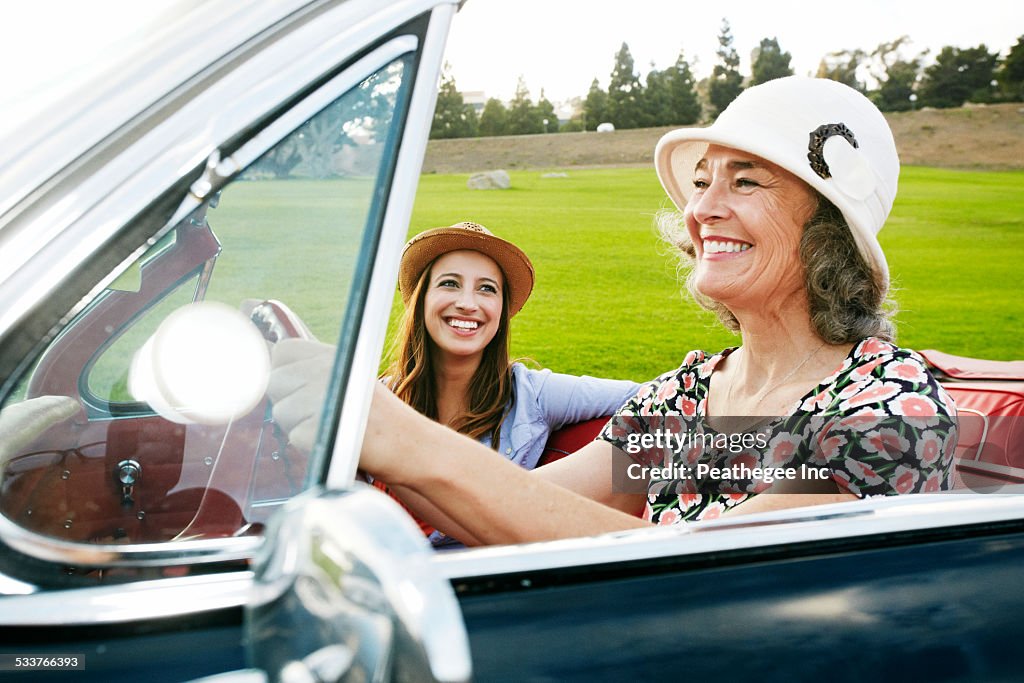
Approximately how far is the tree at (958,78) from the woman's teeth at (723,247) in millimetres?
1329

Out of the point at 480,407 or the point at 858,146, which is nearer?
the point at 858,146

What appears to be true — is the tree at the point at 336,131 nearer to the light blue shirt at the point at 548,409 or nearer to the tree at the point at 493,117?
the light blue shirt at the point at 548,409

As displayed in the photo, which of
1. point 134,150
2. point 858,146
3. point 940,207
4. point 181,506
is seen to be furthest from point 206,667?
point 940,207

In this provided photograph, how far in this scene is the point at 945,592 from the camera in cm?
115

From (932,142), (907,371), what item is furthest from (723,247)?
(932,142)

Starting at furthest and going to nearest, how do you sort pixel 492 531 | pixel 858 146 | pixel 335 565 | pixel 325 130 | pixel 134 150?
pixel 858 146 → pixel 492 531 → pixel 325 130 → pixel 134 150 → pixel 335 565

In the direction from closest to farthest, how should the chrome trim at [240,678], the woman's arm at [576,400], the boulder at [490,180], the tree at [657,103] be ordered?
the chrome trim at [240,678] < the woman's arm at [576,400] < the tree at [657,103] < the boulder at [490,180]

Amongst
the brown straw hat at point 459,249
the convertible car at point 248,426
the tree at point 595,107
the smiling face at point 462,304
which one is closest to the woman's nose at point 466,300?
the smiling face at point 462,304

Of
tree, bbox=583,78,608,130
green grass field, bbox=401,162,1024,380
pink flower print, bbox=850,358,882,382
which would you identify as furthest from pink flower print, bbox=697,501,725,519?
green grass field, bbox=401,162,1024,380

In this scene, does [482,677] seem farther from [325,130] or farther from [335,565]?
[325,130]

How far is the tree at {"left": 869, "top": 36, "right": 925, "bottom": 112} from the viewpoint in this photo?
293 cm

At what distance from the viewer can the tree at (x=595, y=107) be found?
10.3ft

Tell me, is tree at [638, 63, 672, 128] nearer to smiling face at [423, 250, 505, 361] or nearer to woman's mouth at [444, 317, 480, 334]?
smiling face at [423, 250, 505, 361]

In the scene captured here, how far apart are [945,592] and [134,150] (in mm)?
1105
